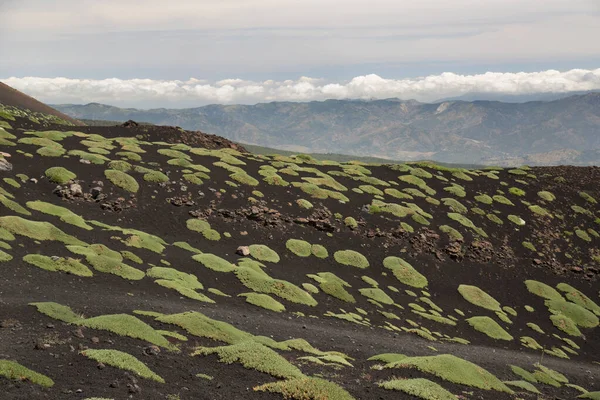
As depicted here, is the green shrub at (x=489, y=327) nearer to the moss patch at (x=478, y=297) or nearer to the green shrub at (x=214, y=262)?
the moss patch at (x=478, y=297)

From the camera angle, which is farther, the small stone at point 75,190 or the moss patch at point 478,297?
the moss patch at point 478,297

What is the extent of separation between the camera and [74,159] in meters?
59.7

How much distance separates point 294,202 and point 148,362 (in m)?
45.2

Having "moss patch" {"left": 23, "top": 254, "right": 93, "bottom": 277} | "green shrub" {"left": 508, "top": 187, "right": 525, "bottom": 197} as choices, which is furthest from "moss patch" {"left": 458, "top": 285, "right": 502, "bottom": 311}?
"moss patch" {"left": 23, "top": 254, "right": 93, "bottom": 277}

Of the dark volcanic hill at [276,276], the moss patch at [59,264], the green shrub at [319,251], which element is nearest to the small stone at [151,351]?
the dark volcanic hill at [276,276]

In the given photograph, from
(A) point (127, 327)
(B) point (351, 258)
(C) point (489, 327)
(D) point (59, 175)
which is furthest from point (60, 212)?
(C) point (489, 327)

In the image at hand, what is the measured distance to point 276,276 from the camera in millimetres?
48094

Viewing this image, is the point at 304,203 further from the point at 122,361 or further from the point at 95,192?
Answer: the point at 122,361

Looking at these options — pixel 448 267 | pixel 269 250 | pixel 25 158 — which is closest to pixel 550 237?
pixel 448 267

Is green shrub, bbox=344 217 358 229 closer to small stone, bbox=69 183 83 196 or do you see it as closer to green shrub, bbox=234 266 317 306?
green shrub, bbox=234 266 317 306

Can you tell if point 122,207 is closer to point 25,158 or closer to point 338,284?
point 25,158

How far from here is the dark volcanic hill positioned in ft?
73.3

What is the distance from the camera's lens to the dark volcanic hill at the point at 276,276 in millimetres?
22344

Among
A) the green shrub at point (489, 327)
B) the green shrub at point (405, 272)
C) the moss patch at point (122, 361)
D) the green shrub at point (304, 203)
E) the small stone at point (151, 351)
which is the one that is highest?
the green shrub at point (304, 203)
